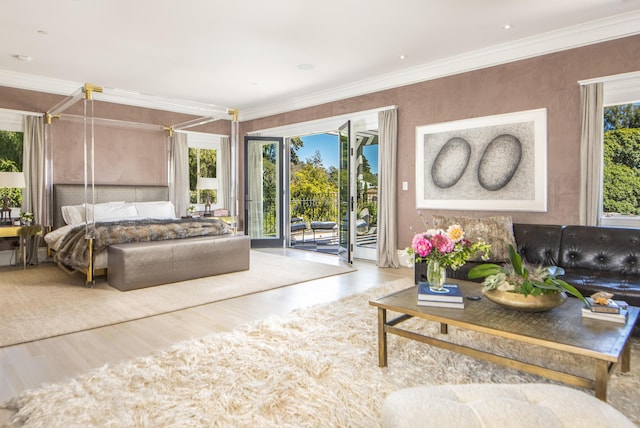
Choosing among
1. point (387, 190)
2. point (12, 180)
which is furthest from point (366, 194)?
point (12, 180)

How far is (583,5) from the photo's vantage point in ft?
12.3

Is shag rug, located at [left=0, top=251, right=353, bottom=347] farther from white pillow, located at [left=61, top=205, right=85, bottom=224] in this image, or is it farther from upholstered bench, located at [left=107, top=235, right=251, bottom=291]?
white pillow, located at [left=61, top=205, right=85, bottom=224]

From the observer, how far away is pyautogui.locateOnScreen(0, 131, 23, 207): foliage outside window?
588 centimetres

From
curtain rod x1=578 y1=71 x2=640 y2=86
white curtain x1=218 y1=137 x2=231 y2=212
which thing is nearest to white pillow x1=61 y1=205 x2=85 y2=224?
white curtain x1=218 y1=137 x2=231 y2=212

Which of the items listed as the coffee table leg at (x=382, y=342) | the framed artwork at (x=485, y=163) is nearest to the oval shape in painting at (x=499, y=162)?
the framed artwork at (x=485, y=163)

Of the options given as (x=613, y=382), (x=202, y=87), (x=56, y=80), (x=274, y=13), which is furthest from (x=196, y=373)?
(x=56, y=80)

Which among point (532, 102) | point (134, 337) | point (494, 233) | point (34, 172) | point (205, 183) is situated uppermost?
point (532, 102)

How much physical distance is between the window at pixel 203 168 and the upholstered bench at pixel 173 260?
2656 mm

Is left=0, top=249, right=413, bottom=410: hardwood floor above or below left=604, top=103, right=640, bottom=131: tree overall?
below

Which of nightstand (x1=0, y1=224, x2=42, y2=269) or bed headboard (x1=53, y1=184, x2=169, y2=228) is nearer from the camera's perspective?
nightstand (x1=0, y1=224, x2=42, y2=269)

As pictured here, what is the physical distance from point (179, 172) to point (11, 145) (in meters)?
2.56

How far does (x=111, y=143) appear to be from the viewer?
269 inches

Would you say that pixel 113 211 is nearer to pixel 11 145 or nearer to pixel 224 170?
pixel 11 145

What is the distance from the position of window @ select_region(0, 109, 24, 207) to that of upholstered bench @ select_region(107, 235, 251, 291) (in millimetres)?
2722
